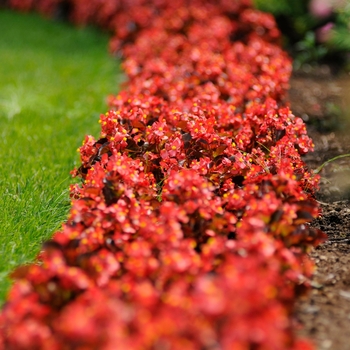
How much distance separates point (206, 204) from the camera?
2354mm

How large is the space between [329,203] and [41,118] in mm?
2616

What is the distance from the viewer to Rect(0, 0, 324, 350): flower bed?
1.56 metres

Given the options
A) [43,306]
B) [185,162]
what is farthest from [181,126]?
[43,306]

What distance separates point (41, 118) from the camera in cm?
497

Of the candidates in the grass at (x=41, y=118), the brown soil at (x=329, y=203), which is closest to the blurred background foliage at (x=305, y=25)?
the brown soil at (x=329, y=203)

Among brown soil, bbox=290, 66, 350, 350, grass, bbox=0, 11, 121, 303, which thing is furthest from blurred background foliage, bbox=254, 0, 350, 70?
grass, bbox=0, 11, 121, 303

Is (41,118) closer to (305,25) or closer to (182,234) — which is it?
(182,234)

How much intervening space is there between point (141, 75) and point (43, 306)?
329cm

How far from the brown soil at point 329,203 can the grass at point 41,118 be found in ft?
3.84

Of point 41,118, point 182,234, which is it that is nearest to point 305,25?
point 41,118

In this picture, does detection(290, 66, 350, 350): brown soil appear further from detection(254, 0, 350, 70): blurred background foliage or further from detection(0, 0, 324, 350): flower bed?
detection(254, 0, 350, 70): blurred background foliage

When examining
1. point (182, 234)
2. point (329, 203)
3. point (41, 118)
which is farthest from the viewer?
point (41, 118)

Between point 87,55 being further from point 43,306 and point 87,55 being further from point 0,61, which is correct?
point 43,306

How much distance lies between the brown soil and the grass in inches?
46.0
